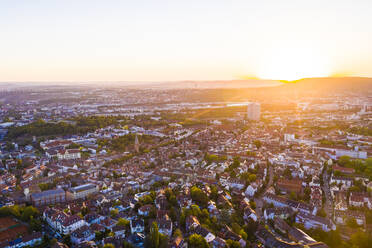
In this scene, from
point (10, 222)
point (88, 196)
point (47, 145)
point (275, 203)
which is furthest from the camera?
point (47, 145)

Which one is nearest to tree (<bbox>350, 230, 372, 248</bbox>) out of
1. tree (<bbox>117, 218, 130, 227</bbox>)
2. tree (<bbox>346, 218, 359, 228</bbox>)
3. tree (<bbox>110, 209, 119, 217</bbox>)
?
tree (<bbox>346, 218, 359, 228</bbox>)

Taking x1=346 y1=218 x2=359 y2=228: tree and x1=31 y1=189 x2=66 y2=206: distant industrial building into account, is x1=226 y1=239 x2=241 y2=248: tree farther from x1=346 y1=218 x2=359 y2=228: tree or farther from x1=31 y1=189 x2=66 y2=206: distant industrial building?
x1=31 y1=189 x2=66 y2=206: distant industrial building

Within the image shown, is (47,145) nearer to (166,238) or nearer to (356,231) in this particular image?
(166,238)

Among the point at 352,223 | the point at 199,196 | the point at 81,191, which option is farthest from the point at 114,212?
the point at 352,223

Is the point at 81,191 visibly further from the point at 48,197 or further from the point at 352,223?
the point at 352,223

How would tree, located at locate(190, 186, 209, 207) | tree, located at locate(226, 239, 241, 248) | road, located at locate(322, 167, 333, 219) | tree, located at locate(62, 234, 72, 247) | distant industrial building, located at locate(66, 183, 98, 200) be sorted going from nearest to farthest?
tree, located at locate(226, 239, 241, 248) → tree, located at locate(62, 234, 72, 247) → road, located at locate(322, 167, 333, 219) → tree, located at locate(190, 186, 209, 207) → distant industrial building, located at locate(66, 183, 98, 200)

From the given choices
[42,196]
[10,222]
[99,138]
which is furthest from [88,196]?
[99,138]
